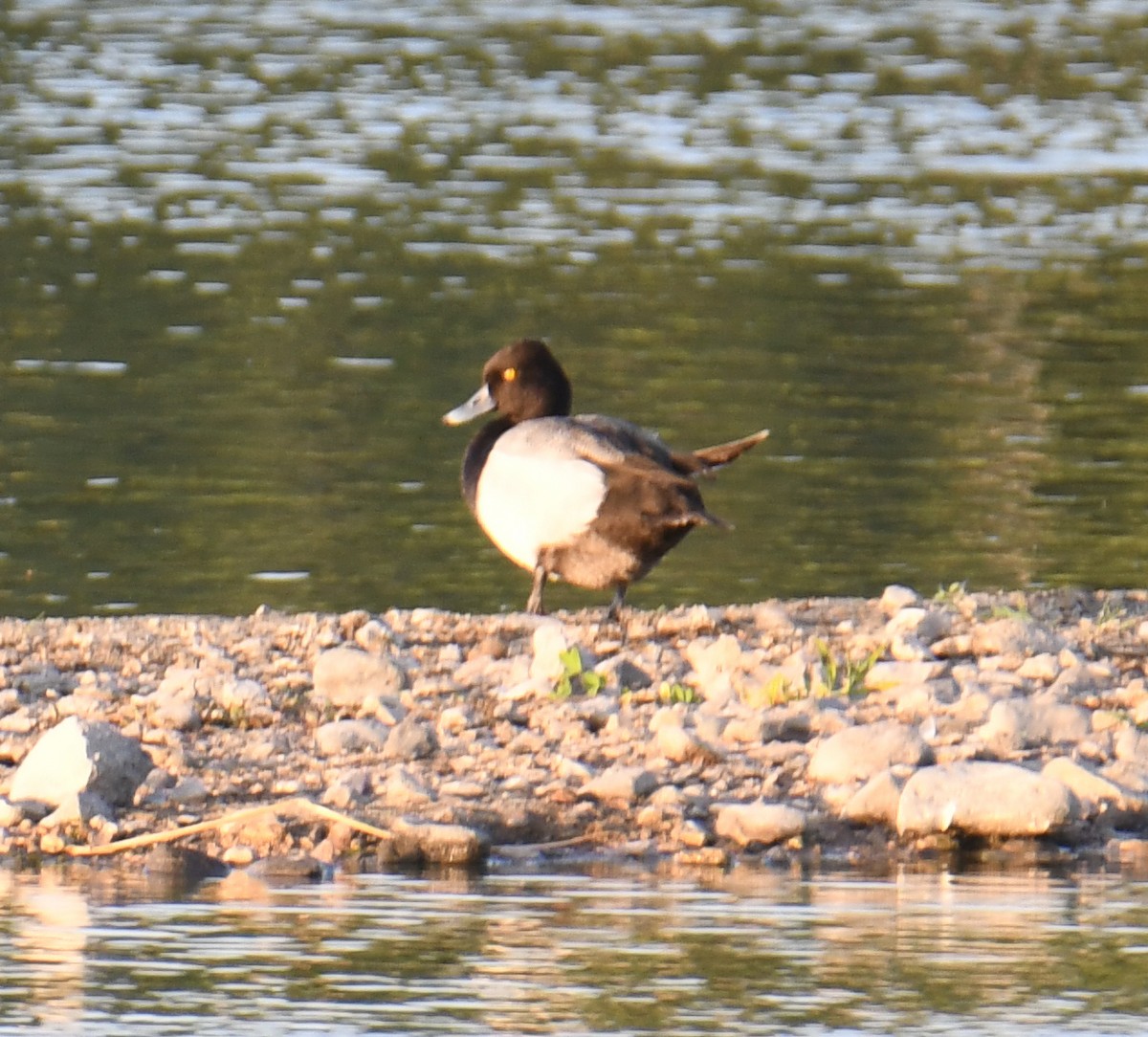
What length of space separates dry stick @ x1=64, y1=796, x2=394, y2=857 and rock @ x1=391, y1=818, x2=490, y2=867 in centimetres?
5

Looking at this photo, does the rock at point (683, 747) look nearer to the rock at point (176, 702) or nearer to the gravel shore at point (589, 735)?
the gravel shore at point (589, 735)

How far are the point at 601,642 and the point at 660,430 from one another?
831cm

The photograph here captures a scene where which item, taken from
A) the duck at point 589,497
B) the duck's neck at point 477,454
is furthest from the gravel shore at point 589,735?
the duck's neck at point 477,454

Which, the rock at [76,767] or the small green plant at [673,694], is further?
the small green plant at [673,694]

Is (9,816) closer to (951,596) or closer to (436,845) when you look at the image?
(436,845)

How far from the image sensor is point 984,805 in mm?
8508

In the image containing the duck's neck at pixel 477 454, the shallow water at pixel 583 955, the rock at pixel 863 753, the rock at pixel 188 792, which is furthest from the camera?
the duck's neck at pixel 477 454

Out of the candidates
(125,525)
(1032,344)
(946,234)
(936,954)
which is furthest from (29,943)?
(946,234)

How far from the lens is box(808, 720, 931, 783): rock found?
8859 mm

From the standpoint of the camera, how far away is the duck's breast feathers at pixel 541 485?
11.1 meters

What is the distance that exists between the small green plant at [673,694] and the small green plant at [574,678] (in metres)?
0.20

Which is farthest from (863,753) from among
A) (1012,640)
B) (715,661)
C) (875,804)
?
(1012,640)

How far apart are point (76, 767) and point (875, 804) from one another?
230 centimetres

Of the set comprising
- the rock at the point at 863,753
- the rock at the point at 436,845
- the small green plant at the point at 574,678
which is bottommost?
the rock at the point at 436,845
